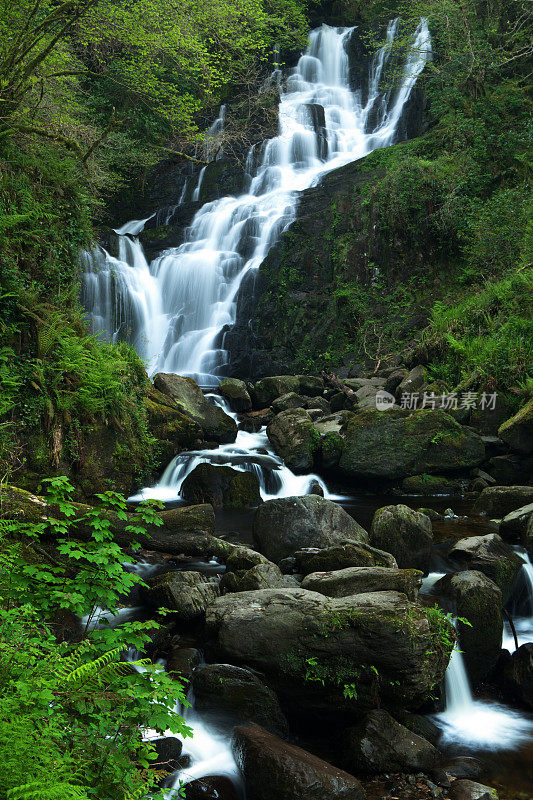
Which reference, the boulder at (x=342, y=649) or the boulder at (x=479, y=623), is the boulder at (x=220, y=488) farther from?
the boulder at (x=342, y=649)

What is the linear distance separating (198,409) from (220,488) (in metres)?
3.20

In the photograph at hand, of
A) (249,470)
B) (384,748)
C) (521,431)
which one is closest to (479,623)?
(384,748)

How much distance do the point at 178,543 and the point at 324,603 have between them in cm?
288

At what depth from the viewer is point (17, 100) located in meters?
8.77

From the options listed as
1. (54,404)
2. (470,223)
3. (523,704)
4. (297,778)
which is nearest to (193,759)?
(297,778)

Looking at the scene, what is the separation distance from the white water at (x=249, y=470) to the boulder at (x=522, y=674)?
17.6 ft

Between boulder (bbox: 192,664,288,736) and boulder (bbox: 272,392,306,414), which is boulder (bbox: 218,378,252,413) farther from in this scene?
boulder (bbox: 192,664,288,736)

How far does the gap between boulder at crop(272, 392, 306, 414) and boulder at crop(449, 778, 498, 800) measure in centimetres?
1056

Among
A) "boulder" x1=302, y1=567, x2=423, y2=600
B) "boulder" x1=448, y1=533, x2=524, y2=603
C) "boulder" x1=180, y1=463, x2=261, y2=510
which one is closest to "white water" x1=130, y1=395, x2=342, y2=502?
"boulder" x1=180, y1=463, x2=261, y2=510

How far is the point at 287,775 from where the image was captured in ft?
12.7

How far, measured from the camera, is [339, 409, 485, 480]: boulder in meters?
11.2

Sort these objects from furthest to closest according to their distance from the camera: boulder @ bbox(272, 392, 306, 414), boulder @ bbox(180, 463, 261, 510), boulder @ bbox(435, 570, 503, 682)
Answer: boulder @ bbox(272, 392, 306, 414), boulder @ bbox(180, 463, 261, 510), boulder @ bbox(435, 570, 503, 682)

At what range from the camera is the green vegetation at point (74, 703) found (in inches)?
86.5

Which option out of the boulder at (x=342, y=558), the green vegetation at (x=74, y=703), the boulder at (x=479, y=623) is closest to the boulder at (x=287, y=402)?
the boulder at (x=342, y=558)
